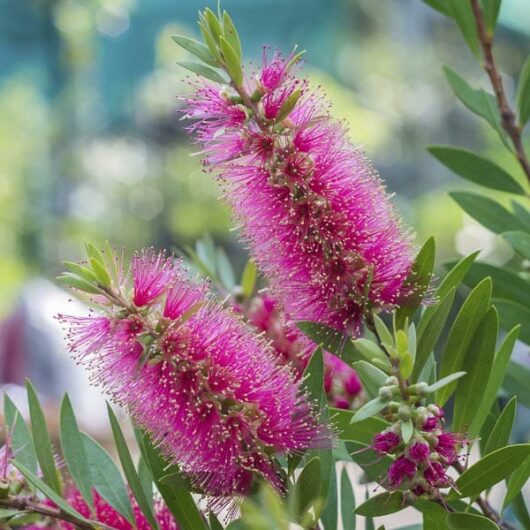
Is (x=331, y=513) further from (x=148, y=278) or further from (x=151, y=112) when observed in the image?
(x=151, y=112)

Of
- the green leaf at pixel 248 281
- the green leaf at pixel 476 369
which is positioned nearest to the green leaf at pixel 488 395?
the green leaf at pixel 476 369

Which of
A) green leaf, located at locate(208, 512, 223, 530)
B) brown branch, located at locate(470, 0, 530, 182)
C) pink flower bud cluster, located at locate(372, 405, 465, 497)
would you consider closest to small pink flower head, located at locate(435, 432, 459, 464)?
pink flower bud cluster, located at locate(372, 405, 465, 497)

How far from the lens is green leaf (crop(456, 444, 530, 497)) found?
379 millimetres

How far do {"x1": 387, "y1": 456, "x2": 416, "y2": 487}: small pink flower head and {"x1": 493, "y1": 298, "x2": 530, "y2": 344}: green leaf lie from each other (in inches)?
6.9

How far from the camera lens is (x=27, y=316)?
3391 mm

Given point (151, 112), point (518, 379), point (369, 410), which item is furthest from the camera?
point (151, 112)

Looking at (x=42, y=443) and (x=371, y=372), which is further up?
(x=371, y=372)

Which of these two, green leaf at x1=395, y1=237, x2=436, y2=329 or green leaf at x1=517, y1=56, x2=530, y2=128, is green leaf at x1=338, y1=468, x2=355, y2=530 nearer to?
green leaf at x1=395, y1=237, x2=436, y2=329

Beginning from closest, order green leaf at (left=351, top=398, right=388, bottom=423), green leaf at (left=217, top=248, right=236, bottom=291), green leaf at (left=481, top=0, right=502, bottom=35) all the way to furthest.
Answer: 1. green leaf at (left=351, top=398, right=388, bottom=423)
2. green leaf at (left=481, top=0, right=502, bottom=35)
3. green leaf at (left=217, top=248, right=236, bottom=291)

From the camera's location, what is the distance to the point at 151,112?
221 inches

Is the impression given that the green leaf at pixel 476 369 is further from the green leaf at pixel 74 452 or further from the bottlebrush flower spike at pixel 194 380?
the green leaf at pixel 74 452

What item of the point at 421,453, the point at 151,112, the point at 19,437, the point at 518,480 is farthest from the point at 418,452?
the point at 151,112

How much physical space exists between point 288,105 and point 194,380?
0.12 m

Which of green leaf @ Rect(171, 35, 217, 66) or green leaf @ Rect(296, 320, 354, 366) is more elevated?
green leaf @ Rect(171, 35, 217, 66)
